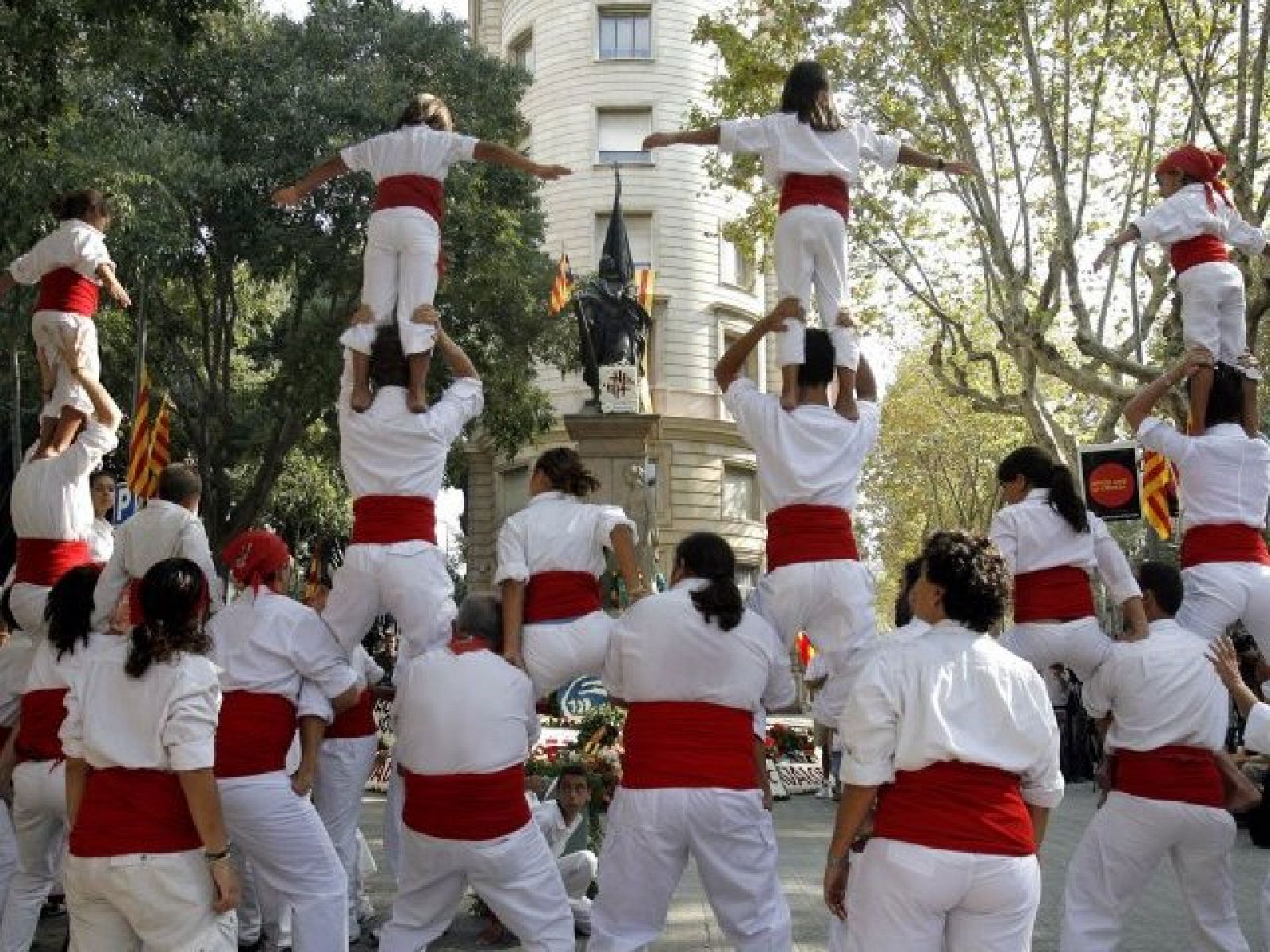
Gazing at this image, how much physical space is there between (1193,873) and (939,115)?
1382 centimetres

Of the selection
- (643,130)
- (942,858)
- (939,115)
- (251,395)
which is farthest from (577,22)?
(942,858)

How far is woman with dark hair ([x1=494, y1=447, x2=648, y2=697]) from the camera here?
667cm

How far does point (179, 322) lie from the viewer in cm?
2381

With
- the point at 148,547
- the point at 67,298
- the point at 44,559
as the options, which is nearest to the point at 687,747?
the point at 148,547

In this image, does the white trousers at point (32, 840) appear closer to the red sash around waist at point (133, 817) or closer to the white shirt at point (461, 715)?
the white shirt at point (461, 715)

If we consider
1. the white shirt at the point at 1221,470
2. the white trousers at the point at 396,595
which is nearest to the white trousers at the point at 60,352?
the white trousers at the point at 396,595

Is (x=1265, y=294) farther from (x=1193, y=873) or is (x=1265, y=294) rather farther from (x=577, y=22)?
(x=577, y=22)

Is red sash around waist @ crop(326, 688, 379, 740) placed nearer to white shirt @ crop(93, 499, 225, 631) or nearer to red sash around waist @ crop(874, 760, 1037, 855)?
white shirt @ crop(93, 499, 225, 631)

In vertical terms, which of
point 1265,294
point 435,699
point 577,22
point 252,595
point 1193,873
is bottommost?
point 1193,873

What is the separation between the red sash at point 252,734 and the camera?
20.7ft

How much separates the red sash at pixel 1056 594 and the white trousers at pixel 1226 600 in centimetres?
60

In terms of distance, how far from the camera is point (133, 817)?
486 cm

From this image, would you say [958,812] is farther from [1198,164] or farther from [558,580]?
[1198,164]

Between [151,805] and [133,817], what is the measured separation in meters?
0.07
